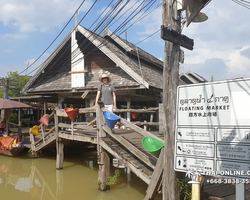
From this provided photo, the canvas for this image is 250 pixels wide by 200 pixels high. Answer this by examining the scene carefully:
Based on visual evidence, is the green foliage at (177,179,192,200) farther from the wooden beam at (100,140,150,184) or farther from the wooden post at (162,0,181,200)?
the wooden beam at (100,140,150,184)

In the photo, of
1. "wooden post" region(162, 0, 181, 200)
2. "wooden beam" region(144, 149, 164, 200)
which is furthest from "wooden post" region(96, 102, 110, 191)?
"wooden post" region(162, 0, 181, 200)

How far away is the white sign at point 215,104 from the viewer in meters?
2.46

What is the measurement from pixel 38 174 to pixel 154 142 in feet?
19.2

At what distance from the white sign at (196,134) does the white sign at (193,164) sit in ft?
0.75

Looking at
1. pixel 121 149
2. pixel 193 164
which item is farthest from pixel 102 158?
pixel 193 164

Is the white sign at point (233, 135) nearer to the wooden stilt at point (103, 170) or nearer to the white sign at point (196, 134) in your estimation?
the white sign at point (196, 134)

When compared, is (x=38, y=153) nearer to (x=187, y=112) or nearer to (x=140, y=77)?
(x=140, y=77)

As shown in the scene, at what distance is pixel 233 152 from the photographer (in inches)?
96.5

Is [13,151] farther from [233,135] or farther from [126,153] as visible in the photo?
[233,135]

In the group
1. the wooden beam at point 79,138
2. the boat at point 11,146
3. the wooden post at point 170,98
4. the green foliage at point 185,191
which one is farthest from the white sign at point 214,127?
the boat at point 11,146

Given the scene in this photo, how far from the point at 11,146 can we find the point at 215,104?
971 centimetres

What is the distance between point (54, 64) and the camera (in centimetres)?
1269

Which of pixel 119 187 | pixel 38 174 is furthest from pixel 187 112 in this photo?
pixel 38 174

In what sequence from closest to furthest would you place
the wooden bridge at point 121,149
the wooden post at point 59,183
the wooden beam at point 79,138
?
the wooden bridge at point 121,149, the wooden post at point 59,183, the wooden beam at point 79,138
